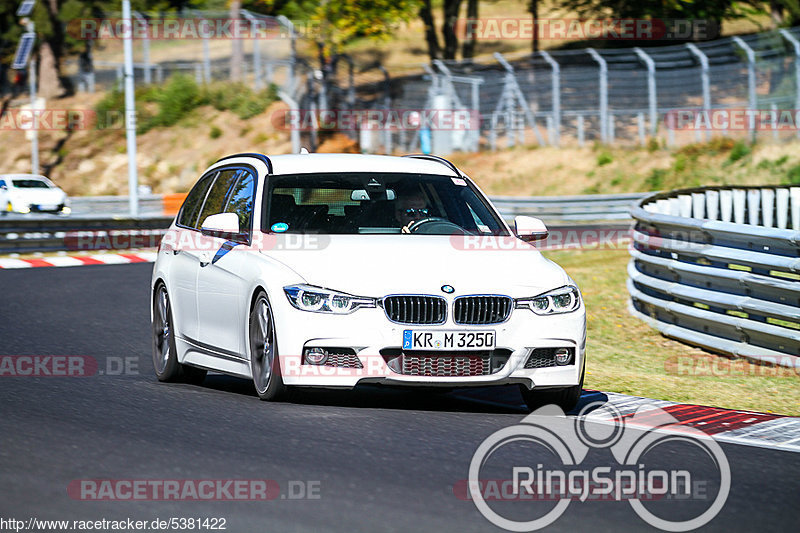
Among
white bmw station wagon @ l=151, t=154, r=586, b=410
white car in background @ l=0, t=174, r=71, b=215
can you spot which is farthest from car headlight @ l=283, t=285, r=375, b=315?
white car in background @ l=0, t=174, r=71, b=215

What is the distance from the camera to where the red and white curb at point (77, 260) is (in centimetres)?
2467

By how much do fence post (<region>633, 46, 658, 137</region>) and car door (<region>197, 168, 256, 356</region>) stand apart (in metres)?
28.6

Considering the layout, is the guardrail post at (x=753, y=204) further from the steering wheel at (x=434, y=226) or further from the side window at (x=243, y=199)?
the side window at (x=243, y=199)

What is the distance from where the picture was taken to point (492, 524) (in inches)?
218

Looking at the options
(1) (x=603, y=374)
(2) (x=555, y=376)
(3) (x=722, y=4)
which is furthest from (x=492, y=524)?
(3) (x=722, y=4)

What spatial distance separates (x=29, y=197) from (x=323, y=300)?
38.2 metres

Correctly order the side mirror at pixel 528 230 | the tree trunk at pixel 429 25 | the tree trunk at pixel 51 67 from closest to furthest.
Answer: the side mirror at pixel 528 230 < the tree trunk at pixel 429 25 < the tree trunk at pixel 51 67

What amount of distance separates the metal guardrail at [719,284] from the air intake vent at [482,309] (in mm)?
3653

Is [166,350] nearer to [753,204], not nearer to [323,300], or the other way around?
[323,300]

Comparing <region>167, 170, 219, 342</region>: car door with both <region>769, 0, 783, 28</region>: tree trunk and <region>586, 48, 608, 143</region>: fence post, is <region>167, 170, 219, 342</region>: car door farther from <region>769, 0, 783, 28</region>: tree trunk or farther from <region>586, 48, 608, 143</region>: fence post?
<region>769, 0, 783, 28</region>: tree trunk

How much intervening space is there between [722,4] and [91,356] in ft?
142

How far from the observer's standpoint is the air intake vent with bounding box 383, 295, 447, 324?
26.6 feet

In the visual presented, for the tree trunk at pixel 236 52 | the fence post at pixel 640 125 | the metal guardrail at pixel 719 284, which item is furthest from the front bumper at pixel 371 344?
the tree trunk at pixel 236 52

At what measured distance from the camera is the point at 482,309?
8.21 metres
